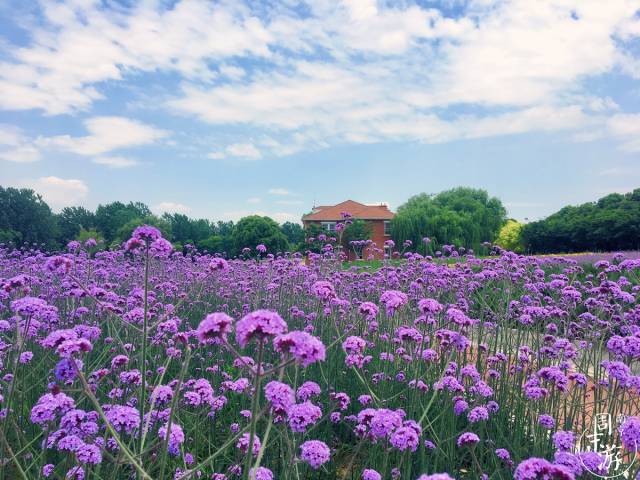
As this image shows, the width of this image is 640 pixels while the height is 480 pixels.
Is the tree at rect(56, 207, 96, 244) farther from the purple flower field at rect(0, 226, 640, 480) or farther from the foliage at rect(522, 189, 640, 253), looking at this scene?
the purple flower field at rect(0, 226, 640, 480)

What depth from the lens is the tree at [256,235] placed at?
53.2m

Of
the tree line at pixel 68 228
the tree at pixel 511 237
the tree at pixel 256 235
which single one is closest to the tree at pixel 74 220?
the tree line at pixel 68 228

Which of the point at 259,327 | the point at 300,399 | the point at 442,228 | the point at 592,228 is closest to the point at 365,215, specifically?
the point at 442,228

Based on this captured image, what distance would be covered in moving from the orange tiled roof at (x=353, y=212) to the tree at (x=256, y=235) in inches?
333

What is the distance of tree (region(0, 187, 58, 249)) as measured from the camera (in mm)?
54969

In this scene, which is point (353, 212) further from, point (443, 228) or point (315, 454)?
point (315, 454)

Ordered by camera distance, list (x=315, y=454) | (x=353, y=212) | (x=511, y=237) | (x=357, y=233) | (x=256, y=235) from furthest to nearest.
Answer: (x=353, y=212), (x=511, y=237), (x=256, y=235), (x=357, y=233), (x=315, y=454)

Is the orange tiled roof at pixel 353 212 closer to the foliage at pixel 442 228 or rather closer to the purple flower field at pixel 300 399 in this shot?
the foliage at pixel 442 228

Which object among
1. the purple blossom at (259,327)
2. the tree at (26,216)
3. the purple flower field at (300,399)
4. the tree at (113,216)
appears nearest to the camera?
the purple blossom at (259,327)

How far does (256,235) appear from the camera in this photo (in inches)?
2116

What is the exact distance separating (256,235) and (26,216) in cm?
2729

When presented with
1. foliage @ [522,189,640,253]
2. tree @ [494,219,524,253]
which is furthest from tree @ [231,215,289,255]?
foliage @ [522,189,640,253]

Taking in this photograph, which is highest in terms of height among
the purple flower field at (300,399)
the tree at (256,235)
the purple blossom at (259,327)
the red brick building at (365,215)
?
the red brick building at (365,215)

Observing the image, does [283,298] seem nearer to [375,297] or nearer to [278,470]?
[375,297]
